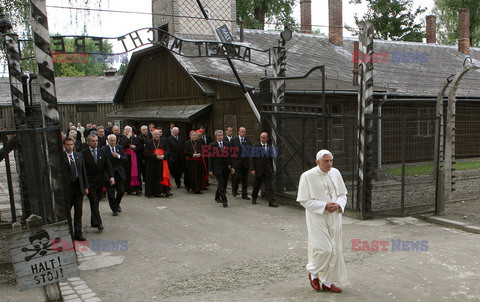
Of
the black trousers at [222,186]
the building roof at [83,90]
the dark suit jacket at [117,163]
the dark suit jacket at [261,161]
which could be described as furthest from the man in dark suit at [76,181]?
the building roof at [83,90]

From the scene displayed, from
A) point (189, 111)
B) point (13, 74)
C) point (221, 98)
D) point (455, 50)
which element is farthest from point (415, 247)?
point (455, 50)

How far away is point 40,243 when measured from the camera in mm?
5207

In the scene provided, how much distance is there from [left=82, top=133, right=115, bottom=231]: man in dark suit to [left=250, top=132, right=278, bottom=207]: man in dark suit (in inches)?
148

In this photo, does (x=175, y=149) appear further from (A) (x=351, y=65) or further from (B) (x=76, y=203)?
(A) (x=351, y=65)

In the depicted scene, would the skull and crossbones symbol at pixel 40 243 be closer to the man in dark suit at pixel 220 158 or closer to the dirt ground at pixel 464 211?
the man in dark suit at pixel 220 158

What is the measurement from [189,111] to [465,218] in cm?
1040

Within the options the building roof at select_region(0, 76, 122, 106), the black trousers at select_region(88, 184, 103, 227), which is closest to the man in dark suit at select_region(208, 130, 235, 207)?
the black trousers at select_region(88, 184, 103, 227)

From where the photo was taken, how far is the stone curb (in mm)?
8995

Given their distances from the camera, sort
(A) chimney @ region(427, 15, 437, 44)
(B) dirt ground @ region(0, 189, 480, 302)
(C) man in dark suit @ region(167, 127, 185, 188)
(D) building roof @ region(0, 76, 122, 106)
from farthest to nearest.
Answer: (D) building roof @ region(0, 76, 122, 106) → (A) chimney @ region(427, 15, 437, 44) → (C) man in dark suit @ region(167, 127, 185, 188) → (B) dirt ground @ region(0, 189, 480, 302)

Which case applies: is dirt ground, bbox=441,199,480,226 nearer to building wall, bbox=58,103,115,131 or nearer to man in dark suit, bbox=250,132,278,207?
man in dark suit, bbox=250,132,278,207

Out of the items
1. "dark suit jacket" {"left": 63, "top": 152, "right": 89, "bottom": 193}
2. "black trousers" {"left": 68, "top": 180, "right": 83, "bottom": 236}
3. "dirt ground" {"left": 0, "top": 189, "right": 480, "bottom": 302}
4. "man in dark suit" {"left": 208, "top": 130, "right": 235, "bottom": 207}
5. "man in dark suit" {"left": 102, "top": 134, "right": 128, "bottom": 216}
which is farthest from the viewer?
"man in dark suit" {"left": 208, "top": 130, "right": 235, "bottom": 207}

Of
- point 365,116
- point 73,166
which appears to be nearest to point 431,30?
point 365,116

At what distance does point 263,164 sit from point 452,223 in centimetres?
458

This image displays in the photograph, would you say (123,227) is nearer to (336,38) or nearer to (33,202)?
(33,202)
